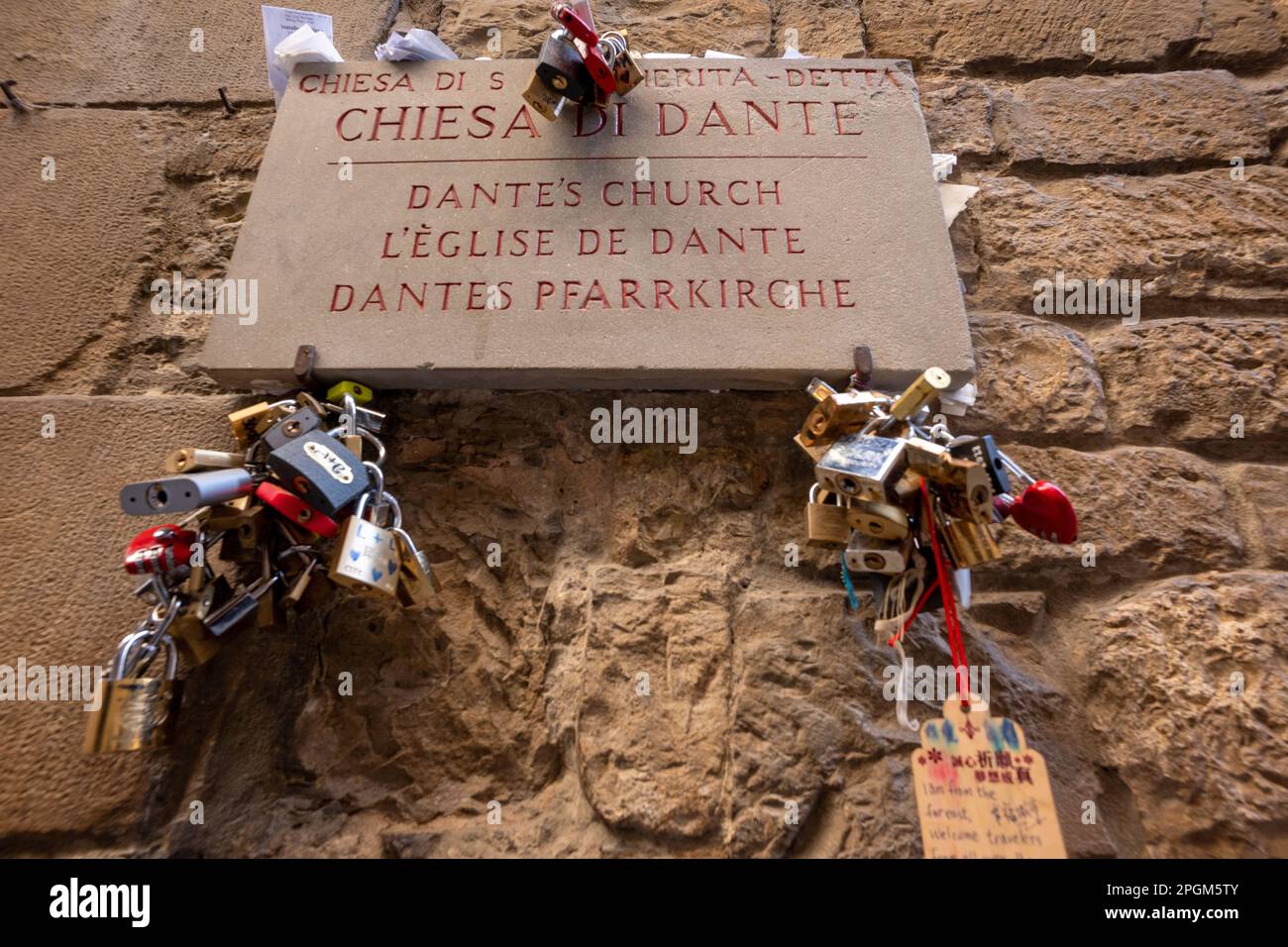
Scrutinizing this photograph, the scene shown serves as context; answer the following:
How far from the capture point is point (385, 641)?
4.23 feet

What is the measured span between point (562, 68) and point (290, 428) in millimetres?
978

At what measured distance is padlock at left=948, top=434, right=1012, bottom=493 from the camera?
1037 mm

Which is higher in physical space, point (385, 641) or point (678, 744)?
point (385, 641)

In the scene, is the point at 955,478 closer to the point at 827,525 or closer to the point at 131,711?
the point at 827,525

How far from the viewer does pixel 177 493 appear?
1.04m

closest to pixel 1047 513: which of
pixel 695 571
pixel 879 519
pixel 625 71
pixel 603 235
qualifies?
pixel 879 519

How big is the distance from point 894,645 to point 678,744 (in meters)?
0.44

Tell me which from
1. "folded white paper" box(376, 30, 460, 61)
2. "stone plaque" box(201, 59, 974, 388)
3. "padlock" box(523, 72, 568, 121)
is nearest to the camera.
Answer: "stone plaque" box(201, 59, 974, 388)

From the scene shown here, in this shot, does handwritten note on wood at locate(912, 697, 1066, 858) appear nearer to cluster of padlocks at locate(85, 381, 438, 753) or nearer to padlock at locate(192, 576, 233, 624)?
cluster of padlocks at locate(85, 381, 438, 753)

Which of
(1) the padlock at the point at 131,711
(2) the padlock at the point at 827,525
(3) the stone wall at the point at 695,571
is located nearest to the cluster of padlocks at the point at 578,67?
(3) the stone wall at the point at 695,571

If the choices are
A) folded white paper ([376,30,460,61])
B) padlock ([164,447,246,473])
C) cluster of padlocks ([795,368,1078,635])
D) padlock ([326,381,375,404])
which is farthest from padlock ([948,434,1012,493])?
folded white paper ([376,30,460,61])

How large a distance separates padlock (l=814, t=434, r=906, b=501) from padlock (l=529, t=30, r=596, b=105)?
1039 mm
